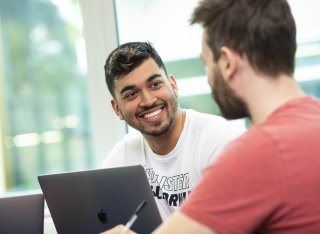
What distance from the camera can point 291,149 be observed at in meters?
0.90

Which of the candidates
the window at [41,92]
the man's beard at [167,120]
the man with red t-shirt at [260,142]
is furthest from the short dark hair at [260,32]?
the window at [41,92]

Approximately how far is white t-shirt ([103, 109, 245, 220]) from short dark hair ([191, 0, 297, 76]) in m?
0.63

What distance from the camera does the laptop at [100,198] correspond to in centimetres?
132

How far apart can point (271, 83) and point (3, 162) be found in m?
1.73

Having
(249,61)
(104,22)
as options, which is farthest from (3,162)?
(249,61)

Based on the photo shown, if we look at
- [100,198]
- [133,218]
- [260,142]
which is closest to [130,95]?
[100,198]

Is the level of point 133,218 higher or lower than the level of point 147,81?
lower

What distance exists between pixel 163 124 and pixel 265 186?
877 millimetres

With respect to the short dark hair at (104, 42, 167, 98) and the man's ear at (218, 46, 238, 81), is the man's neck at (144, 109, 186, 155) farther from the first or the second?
the man's ear at (218, 46, 238, 81)

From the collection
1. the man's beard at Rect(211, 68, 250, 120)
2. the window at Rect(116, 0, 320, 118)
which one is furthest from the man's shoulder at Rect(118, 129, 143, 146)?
the man's beard at Rect(211, 68, 250, 120)

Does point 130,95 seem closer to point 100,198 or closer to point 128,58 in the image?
point 128,58

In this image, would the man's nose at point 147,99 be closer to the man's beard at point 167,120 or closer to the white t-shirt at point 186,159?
the man's beard at point 167,120

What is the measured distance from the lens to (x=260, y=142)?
2.99 feet

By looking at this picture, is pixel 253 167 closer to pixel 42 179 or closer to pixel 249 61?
pixel 249 61
